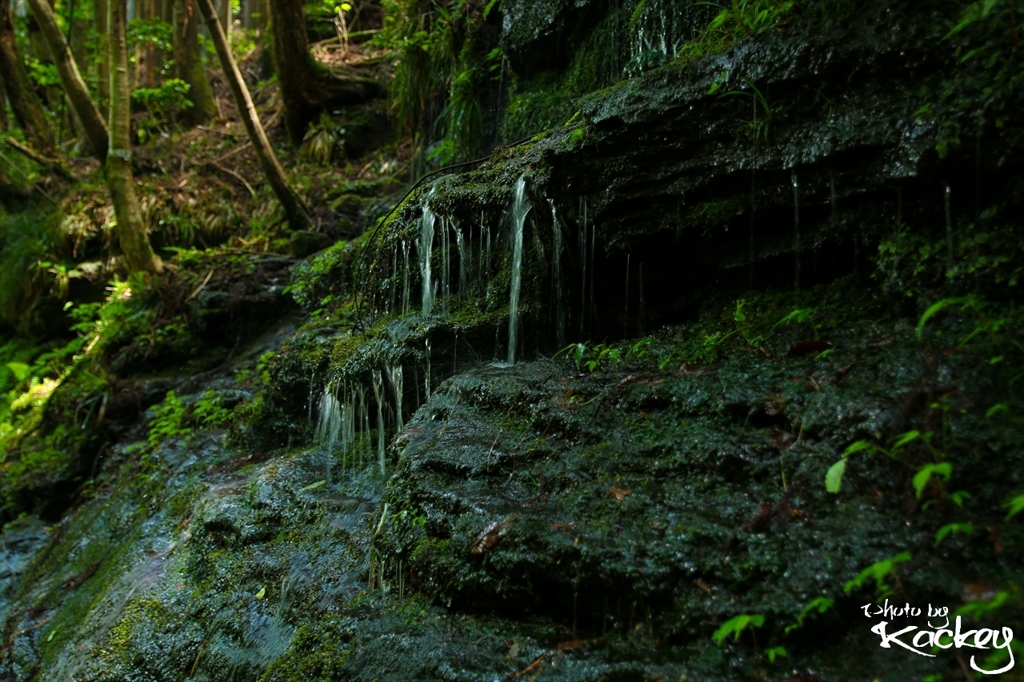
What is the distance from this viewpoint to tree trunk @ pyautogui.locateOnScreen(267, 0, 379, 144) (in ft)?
30.5

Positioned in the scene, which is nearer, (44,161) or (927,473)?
(927,473)

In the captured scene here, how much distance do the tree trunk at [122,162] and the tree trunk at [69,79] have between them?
0.86m

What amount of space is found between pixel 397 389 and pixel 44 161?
31.6ft

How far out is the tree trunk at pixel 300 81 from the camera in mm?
9305

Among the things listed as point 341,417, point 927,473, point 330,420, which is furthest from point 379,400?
point 927,473

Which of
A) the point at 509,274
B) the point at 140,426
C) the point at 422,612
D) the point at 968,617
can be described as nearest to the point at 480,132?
the point at 509,274

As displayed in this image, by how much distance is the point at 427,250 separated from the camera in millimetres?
5379

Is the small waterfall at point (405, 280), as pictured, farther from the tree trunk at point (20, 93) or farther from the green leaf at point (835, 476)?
the tree trunk at point (20, 93)

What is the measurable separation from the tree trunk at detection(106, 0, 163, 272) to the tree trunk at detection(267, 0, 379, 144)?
2.04 meters

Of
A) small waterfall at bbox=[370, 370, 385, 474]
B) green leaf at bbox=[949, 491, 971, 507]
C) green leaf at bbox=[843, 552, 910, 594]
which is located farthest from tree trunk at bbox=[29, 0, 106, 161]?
green leaf at bbox=[949, 491, 971, 507]

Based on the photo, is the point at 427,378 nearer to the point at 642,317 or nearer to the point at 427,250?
the point at 427,250

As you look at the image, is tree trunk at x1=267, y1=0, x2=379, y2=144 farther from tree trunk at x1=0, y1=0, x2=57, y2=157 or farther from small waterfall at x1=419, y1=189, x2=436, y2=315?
small waterfall at x1=419, y1=189, x2=436, y2=315

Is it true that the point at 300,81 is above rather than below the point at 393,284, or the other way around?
above

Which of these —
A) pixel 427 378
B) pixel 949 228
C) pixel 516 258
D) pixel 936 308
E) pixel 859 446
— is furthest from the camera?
pixel 427 378
